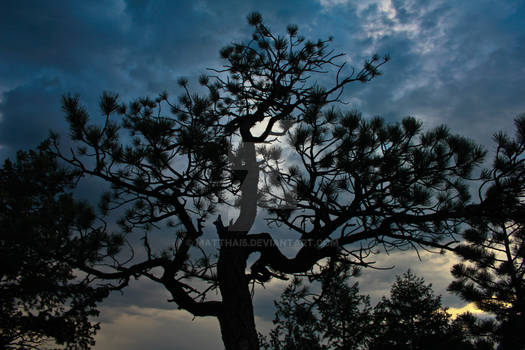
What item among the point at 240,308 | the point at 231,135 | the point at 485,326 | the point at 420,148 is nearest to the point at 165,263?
the point at 240,308

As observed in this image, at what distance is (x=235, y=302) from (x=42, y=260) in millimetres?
1398

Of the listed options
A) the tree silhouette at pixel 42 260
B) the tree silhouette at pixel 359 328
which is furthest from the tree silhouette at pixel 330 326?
the tree silhouette at pixel 42 260

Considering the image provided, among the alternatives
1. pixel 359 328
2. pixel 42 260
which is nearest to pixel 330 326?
pixel 359 328

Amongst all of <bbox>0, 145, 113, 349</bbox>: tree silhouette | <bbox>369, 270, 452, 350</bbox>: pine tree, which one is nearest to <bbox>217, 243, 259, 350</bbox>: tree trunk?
<bbox>0, 145, 113, 349</bbox>: tree silhouette

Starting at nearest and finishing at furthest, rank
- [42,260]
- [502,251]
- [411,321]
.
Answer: [42,260] → [502,251] → [411,321]

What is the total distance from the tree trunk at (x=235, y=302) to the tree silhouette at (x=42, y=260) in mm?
916

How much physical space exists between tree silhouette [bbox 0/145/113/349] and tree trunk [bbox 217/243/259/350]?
0.92 meters

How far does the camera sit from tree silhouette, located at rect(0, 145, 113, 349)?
206cm

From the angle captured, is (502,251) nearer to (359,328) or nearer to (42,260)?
(359,328)

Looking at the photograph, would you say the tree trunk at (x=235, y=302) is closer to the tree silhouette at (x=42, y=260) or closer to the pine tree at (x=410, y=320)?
the tree silhouette at (x=42, y=260)

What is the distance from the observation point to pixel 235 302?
2535 millimetres

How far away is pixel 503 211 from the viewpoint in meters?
2.27

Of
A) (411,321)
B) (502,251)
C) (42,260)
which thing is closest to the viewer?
(42,260)

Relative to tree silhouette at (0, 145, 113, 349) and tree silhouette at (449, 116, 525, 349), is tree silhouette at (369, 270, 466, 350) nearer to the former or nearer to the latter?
tree silhouette at (449, 116, 525, 349)
